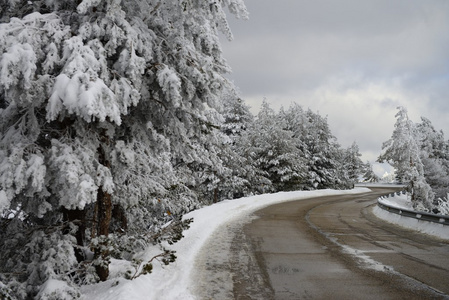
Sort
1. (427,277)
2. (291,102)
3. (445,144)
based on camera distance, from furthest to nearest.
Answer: (291,102) → (445,144) → (427,277)

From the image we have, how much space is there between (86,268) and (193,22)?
4.73 metres

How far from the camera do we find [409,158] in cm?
3766

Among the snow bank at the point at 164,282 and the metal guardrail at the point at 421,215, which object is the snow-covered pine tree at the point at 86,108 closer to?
the snow bank at the point at 164,282

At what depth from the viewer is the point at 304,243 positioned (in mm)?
10359

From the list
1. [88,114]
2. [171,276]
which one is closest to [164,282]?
[171,276]

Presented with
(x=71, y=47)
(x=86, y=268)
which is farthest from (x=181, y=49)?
(x=86, y=268)

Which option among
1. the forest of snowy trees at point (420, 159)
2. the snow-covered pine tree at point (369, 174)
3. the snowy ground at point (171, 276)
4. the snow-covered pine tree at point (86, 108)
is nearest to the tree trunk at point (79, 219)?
the snow-covered pine tree at point (86, 108)

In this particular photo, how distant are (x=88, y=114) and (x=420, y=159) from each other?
139 feet

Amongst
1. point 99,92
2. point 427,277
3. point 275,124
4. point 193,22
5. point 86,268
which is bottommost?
point 427,277

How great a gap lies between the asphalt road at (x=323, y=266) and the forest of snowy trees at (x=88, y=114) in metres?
1.40

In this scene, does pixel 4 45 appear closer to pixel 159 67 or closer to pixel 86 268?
pixel 159 67

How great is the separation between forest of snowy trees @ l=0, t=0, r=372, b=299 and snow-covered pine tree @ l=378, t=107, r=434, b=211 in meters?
33.3

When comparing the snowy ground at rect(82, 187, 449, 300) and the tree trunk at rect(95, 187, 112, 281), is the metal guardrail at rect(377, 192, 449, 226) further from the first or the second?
the tree trunk at rect(95, 187, 112, 281)

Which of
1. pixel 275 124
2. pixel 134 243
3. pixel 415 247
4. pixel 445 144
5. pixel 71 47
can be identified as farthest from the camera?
pixel 445 144
